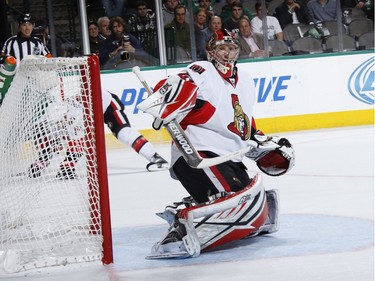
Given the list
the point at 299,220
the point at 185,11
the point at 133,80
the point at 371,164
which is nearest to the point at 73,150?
the point at 299,220

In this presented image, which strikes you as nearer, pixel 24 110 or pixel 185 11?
pixel 24 110

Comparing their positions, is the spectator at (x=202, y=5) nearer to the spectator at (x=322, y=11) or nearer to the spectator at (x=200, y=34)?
the spectator at (x=200, y=34)

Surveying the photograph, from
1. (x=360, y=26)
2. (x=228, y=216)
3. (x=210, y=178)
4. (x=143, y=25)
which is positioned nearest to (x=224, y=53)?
(x=210, y=178)

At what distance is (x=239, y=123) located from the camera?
3484mm

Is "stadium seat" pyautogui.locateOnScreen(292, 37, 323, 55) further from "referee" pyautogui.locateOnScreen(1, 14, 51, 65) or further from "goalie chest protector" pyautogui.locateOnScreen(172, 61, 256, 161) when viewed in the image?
"goalie chest protector" pyautogui.locateOnScreen(172, 61, 256, 161)

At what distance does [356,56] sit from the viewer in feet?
27.2

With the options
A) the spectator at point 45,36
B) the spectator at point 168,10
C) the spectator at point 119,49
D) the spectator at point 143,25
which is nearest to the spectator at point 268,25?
the spectator at point 168,10

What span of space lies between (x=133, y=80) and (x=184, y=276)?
4.91 m

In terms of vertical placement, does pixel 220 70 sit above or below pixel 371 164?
above

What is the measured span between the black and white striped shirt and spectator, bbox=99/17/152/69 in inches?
31.2

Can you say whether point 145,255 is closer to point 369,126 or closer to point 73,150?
point 73,150

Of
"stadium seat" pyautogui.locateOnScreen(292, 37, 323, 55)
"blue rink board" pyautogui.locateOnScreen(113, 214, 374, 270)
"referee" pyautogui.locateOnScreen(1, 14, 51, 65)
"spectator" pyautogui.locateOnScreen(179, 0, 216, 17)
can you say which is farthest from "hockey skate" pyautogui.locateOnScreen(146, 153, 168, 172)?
"stadium seat" pyautogui.locateOnScreen(292, 37, 323, 55)

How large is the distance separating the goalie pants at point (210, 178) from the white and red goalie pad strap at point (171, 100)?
27cm

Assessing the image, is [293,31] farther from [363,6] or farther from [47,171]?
[47,171]
